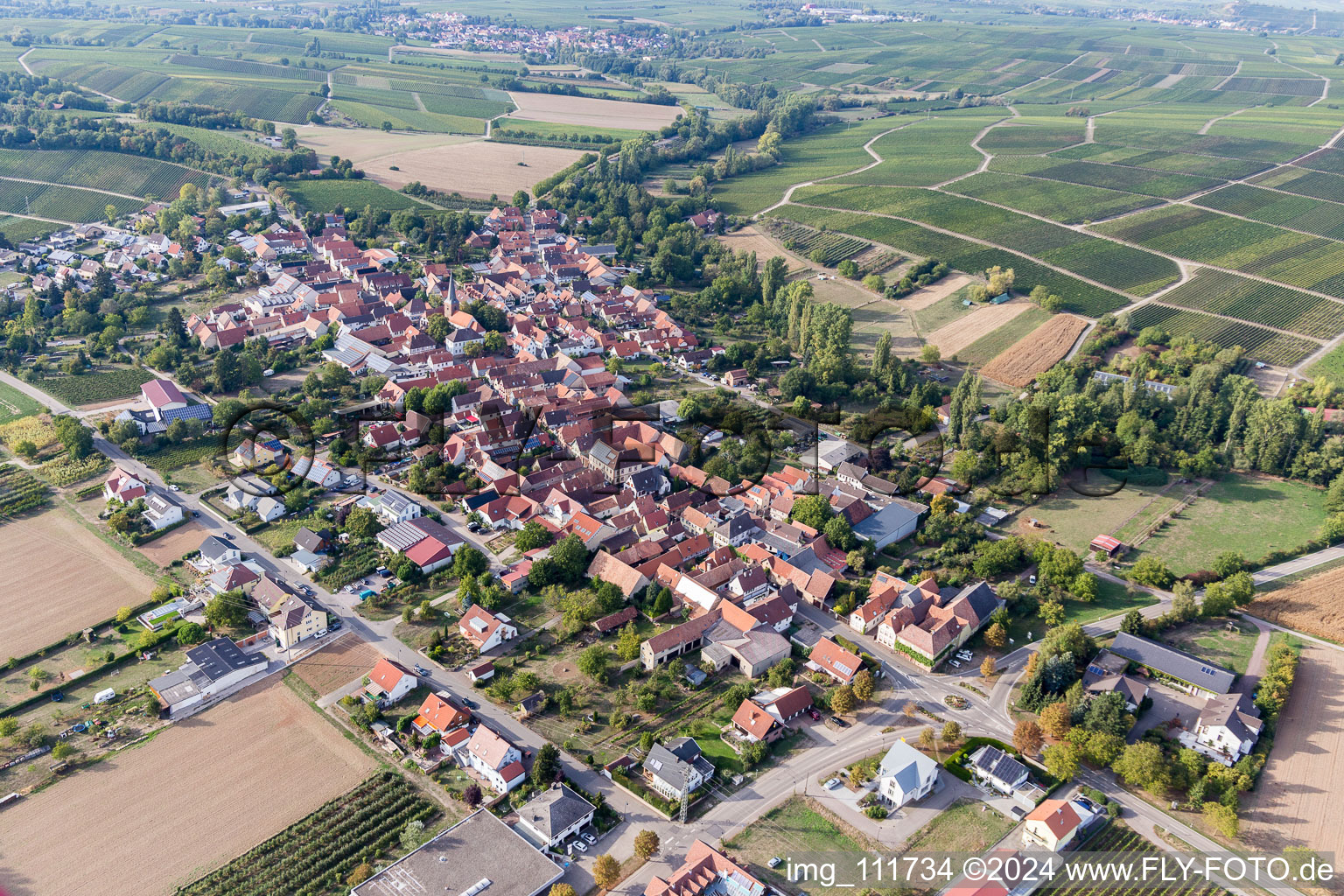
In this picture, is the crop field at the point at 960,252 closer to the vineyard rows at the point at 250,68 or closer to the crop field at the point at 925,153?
the crop field at the point at 925,153

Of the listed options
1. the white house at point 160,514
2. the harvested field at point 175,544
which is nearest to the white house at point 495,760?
the harvested field at point 175,544

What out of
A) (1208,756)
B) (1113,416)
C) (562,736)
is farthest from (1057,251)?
(562,736)

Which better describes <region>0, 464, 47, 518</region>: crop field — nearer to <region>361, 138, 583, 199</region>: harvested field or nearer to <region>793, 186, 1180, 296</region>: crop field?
<region>361, 138, 583, 199</region>: harvested field

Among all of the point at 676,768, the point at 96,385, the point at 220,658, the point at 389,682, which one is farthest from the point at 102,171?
the point at 676,768

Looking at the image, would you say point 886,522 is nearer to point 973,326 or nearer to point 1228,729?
point 1228,729

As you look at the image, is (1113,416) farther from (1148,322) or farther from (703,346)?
(703,346)
